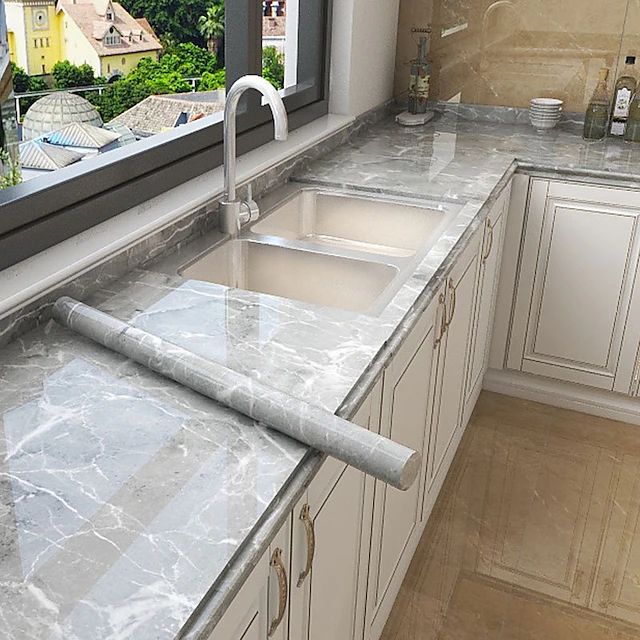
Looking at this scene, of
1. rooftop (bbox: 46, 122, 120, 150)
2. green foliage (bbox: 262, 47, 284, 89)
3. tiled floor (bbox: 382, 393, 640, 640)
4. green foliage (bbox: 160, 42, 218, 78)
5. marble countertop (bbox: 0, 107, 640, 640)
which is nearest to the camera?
marble countertop (bbox: 0, 107, 640, 640)

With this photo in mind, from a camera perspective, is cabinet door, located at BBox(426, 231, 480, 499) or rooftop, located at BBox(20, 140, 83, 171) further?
cabinet door, located at BBox(426, 231, 480, 499)

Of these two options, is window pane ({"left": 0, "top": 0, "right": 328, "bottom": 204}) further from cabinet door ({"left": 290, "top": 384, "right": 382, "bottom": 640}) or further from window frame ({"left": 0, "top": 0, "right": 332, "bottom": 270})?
cabinet door ({"left": 290, "top": 384, "right": 382, "bottom": 640})

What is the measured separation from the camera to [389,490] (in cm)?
183

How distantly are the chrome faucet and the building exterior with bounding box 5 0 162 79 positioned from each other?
59 cm

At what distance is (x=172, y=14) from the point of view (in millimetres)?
3055

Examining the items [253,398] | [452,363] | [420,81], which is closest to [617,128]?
[420,81]

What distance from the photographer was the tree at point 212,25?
306 cm

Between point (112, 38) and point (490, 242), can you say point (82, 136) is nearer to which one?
point (112, 38)

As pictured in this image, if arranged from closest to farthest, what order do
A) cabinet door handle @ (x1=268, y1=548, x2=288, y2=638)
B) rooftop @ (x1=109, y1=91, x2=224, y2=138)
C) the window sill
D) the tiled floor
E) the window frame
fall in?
1. cabinet door handle @ (x1=268, y1=548, x2=288, y2=638)
2. the window sill
3. the window frame
4. the tiled floor
5. rooftop @ (x1=109, y1=91, x2=224, y2=138)

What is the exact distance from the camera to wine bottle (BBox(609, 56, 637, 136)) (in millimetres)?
3102

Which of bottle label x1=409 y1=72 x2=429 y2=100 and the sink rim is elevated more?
bottle label x1=409 y1=72 x2=429 y2=100

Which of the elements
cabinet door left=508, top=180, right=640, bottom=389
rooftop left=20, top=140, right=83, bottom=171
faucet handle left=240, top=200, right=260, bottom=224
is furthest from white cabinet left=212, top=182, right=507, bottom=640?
rooftop left=20, top=140, right=83, bottom=171

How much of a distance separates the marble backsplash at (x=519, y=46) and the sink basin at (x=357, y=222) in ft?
4.00

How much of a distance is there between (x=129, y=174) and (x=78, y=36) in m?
0.77
